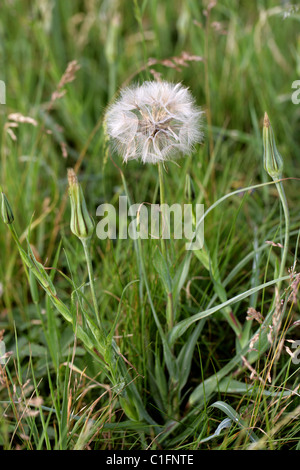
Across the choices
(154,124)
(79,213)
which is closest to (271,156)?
(154,124)

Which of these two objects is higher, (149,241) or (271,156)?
(271,156)

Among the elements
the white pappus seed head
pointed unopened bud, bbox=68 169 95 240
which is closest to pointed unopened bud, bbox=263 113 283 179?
the white pappus seed head

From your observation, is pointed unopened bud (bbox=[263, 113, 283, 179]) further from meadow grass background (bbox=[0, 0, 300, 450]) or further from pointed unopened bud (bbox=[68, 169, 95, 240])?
pointed unopened bud (bbox=[68, 169, 95, 240])

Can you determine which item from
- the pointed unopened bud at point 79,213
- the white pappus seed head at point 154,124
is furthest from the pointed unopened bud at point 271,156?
the pointed unopened bud at point 79,213

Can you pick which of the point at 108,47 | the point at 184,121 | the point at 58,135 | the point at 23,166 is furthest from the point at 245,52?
the point at 184,121

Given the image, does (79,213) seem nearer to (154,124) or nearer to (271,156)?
(154,124)
